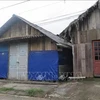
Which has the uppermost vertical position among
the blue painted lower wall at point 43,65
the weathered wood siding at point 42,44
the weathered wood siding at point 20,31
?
the weathered wood siding at point 20,31

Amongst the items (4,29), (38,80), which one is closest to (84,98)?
(38,80)

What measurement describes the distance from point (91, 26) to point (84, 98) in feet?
19.9

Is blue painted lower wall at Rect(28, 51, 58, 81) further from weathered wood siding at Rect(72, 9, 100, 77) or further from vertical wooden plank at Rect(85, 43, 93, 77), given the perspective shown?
vertical wooden plank at Rect(85, 43, 93, 77)

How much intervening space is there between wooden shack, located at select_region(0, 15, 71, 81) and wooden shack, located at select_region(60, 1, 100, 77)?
102 centimetres

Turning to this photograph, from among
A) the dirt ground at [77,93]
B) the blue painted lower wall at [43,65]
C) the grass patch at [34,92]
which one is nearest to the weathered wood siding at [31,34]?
the blue painted lower wall at [43,65]

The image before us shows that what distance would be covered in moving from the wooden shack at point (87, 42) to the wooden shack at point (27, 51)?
102 cm

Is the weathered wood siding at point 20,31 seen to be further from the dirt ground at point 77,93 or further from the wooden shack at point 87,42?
the dirt ground at point 77,93

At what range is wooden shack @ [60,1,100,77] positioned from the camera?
13283 millimetres

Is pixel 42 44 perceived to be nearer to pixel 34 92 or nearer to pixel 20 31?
pixel 20 31

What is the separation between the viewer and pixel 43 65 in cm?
1401

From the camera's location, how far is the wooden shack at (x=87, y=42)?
1328 centimetres

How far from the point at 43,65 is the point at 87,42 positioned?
11.2 ft

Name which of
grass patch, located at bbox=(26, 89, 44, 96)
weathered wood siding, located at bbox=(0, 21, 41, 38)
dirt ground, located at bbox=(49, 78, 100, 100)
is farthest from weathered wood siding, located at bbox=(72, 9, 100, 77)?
grass patch, located at bbox=(26, 89, 44, 96)

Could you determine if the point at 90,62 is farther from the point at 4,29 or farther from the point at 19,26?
the point at 4,29
